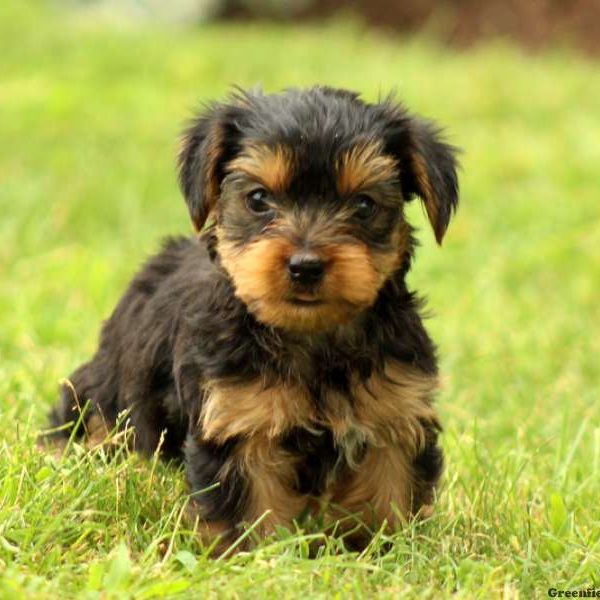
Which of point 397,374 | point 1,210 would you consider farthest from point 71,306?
point 397,374

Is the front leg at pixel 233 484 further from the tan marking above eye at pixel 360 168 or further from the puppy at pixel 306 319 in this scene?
the tan marking above eye at pixel 360 168

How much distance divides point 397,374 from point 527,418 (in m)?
2.14

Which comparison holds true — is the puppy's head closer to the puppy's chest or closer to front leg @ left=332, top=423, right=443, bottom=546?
the puppy's chest

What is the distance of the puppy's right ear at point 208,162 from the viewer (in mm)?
4867

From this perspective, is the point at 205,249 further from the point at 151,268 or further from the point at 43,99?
the point at 43,99

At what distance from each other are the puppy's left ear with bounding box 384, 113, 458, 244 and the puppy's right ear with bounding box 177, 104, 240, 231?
60cm

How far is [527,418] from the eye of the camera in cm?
665

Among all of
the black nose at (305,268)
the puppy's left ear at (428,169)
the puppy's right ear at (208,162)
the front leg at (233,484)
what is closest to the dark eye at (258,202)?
the puppy's right ear at (208,162)

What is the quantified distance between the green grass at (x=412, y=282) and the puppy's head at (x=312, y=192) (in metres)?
0.82

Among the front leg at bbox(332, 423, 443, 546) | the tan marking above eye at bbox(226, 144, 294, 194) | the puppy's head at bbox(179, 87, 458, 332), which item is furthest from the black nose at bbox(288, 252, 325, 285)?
the front leg at bbox(332, 423, 443, 546)

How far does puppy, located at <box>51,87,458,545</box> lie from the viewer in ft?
14.7

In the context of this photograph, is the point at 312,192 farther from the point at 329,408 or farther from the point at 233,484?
the point at 233,484

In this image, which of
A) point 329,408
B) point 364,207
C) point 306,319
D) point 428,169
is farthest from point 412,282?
point 306,319

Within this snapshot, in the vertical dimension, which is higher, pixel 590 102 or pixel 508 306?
pixel 590 102
